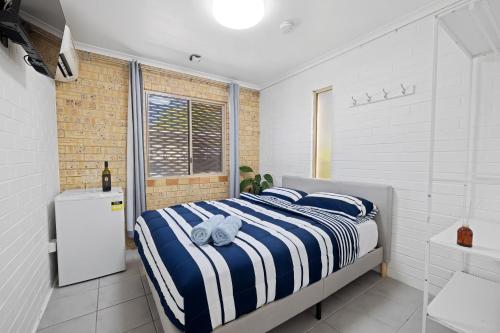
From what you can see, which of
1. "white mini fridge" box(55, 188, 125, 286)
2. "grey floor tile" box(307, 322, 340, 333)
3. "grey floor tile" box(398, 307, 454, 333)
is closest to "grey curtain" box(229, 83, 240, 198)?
"white mini fridge" box(55, 188, 125, 286)

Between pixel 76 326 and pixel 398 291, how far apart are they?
2.80m

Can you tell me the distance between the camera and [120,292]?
2.11 m

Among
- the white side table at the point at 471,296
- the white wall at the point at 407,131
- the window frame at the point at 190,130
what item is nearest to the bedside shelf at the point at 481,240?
the white side table at the point at 471,296

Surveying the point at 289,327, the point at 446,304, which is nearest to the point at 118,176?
the point at 289,327

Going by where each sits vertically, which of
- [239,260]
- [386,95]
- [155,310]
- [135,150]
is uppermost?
[386,95]

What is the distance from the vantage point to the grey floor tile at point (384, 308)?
1.75 metres

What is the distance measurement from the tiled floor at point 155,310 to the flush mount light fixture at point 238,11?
2539 millimetres

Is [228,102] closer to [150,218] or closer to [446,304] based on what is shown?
[150,218]

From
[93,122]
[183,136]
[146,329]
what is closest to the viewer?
[146,329]

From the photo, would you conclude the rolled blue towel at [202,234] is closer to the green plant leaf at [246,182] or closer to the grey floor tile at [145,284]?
the grey floor tile at [145,284]

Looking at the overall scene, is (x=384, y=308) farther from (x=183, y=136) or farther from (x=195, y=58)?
(x=195, y=58)

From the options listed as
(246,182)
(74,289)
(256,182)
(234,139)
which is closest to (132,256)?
(74,289)

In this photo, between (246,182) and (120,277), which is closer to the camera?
(120,277)

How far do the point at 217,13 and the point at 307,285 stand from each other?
91.5 inches
